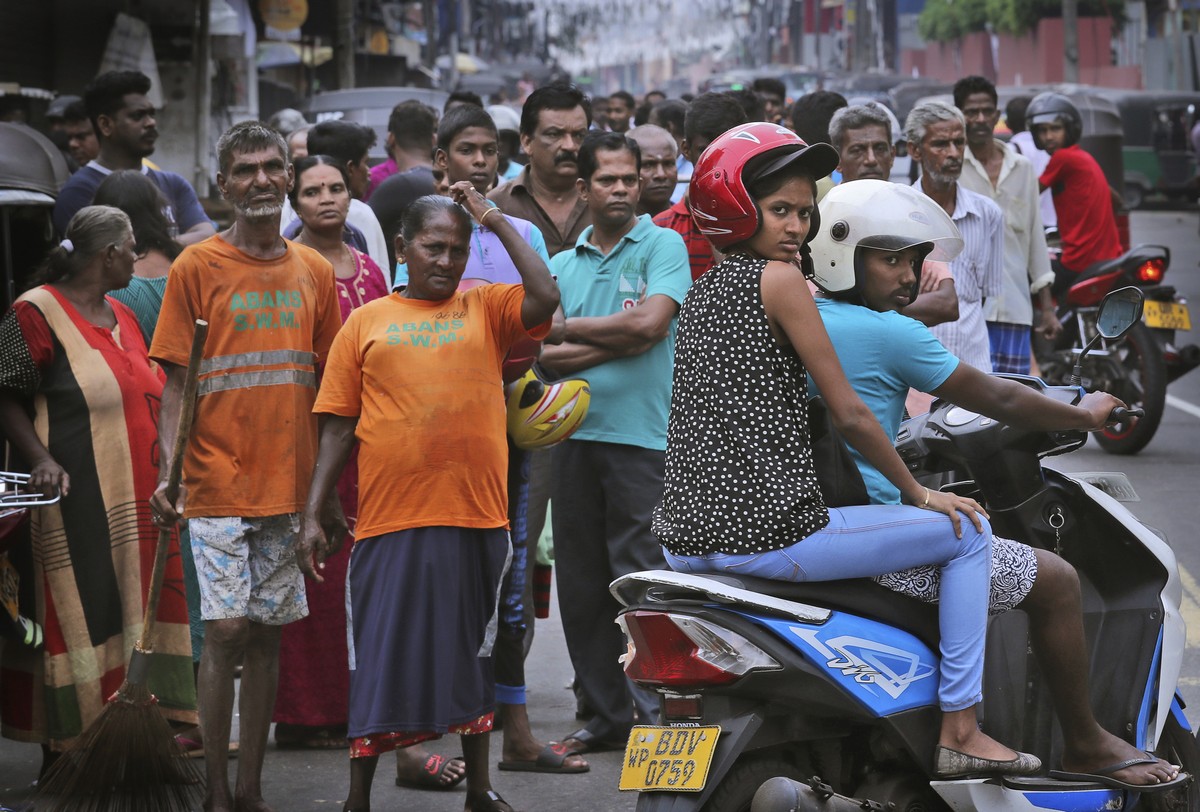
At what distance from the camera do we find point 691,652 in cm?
349

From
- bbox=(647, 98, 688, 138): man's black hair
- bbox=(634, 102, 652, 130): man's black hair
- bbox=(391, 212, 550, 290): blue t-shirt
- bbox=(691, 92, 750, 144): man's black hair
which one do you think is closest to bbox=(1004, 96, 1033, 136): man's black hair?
bbox=(634, 102, 652, 130): man's black hair

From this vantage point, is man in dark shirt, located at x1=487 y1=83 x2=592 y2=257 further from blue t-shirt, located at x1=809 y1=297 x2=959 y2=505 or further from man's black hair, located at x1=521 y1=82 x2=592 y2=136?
blue t-shirt, located at x1=809 y1=297 x2=959 y2=505

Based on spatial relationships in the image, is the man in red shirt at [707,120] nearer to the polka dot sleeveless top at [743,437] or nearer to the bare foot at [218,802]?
the bare foot at [218,802]

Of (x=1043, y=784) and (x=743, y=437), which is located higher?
(x=743, y=437)

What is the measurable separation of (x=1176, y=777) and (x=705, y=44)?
14385 cm

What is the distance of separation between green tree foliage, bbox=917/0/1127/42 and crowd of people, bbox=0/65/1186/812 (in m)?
46.6

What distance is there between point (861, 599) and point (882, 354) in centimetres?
57

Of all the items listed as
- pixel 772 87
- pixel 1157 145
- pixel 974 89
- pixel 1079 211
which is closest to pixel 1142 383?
pixel 1079 211

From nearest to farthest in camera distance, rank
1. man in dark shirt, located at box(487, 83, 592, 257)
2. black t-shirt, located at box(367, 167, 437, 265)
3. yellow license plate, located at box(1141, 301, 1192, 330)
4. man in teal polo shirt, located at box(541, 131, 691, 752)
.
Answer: man in teal polo shirt, located at box(541, 131, 691, 752), man in dark shirt, located at box(487, 83, 592, 257), black t-shirt, located at box(367, 167, 437, 265), yellow license plate, located at box(1141, 301, 1192, 330)

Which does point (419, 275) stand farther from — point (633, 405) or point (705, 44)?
point (705, 44)

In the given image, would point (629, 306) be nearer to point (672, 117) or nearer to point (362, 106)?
point (672, 117)

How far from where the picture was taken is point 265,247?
4992mm

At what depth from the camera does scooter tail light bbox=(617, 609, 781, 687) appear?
137 inches

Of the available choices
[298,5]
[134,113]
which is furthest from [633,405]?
[298,5]
